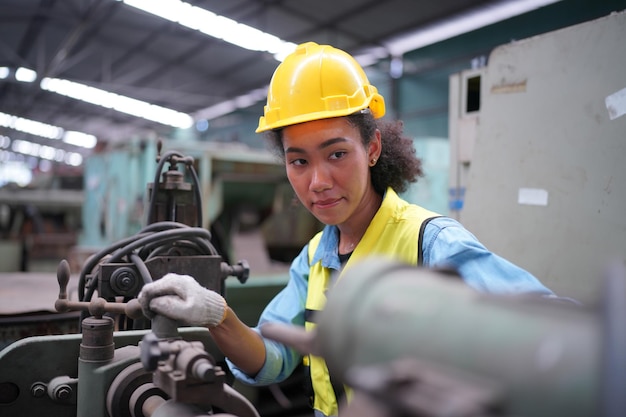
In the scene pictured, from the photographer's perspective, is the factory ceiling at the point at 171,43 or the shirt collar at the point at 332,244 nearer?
the shirt collar at the point at 332,244

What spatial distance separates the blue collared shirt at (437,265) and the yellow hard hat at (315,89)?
1.06 feet

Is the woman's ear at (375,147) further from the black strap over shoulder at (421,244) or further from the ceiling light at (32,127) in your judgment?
the ceiling light at (32,127)

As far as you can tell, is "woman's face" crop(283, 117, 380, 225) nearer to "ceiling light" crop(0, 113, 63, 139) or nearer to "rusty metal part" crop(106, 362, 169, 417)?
"rusty metal part" crop(106, 362, 169, 417)

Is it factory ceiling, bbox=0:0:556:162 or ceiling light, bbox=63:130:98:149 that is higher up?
factory ceiling, bbox=0:0:556:162

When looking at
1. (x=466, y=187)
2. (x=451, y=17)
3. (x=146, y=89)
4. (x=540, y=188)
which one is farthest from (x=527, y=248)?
(x=146, y=89)

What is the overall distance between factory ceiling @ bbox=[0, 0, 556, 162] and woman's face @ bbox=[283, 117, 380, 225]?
3.11 m

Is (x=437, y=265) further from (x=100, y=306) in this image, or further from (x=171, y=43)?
(x=171, y=43)

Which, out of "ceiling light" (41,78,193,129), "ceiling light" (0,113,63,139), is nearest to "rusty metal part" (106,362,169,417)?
"ceiling light" (41,78,193,129)

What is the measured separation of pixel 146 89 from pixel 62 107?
360 cm

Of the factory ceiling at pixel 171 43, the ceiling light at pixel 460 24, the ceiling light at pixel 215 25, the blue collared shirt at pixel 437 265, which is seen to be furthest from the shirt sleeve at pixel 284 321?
the ceiling light at pixel 215 25

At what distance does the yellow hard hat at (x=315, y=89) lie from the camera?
1.12 metres

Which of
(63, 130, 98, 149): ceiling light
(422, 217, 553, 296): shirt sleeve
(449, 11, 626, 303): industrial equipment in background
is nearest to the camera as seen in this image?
(422, 217, 553, 296): shirt sleeve

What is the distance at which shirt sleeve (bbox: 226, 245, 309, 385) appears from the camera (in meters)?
1.18

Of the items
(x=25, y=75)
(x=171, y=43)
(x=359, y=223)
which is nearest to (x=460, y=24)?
(x=171, y=43)
